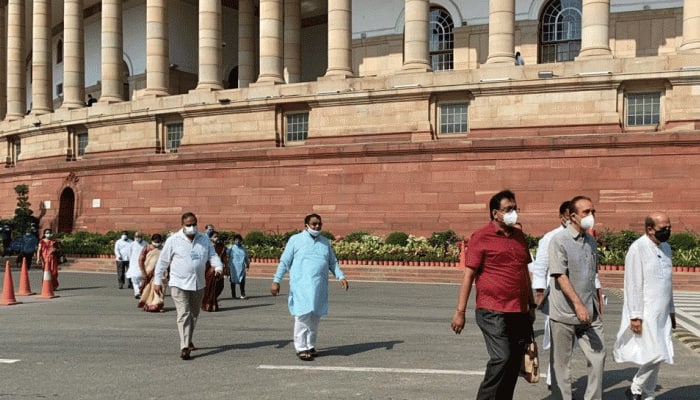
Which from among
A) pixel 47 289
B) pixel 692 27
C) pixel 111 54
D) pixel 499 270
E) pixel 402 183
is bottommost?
pixel 47 289

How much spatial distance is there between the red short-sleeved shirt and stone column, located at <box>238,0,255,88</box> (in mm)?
32031

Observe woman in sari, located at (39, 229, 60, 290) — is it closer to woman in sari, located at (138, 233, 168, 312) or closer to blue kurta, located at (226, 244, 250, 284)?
woman in sari, located at (138, 233, 168, 312)

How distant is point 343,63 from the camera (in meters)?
30.0

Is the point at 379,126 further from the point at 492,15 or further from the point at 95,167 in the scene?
the point at 95,167

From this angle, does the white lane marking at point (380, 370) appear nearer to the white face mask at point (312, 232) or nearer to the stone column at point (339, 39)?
the white face mask at point (312, 232)

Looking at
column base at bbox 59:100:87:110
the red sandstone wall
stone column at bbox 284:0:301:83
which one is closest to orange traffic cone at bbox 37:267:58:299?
the red sandstone wall

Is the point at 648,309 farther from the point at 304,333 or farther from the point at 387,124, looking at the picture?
the point at 387,124

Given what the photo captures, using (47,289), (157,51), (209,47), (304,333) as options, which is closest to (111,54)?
(157,51)

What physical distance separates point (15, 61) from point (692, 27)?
33034 mm

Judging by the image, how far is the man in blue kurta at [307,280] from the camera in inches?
404

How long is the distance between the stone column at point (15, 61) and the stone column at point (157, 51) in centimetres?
1143

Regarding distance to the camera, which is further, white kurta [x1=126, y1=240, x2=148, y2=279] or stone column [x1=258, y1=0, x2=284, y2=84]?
stone column [x1=258, y1=0, x2=284, y2=84]

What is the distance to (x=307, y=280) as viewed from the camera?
10.5m

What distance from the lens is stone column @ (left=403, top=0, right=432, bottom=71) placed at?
94.2 feet
